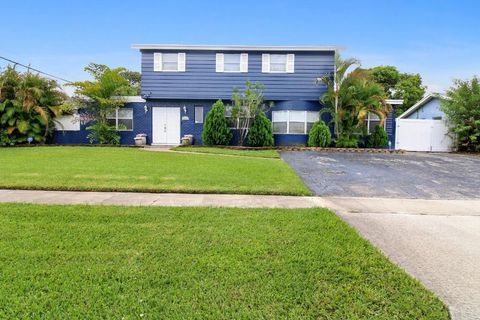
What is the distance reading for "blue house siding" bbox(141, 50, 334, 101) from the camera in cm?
1800

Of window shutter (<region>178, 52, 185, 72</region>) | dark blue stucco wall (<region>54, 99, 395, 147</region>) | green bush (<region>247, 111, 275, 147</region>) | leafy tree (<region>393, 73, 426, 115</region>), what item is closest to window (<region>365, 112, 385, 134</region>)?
dark blue stucco wall (<region>54, 99, 395, 147</region>)

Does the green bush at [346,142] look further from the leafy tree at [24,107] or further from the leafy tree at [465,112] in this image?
the leafy tree at [24,107]

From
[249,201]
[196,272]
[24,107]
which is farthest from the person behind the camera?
[24,107]

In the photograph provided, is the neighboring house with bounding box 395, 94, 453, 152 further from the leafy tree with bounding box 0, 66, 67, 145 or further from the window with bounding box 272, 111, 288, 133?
the leafy tree with bounding box 0, 66, 67, 145

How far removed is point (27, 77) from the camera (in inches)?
661

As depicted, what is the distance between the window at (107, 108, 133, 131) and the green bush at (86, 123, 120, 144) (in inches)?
22.9

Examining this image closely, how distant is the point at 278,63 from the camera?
1812cm

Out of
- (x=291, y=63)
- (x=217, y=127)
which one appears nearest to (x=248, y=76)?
(x=291, y=63)

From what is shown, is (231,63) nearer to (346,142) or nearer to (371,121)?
(346,142)

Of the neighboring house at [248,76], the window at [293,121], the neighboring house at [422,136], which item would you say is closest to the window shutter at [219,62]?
the neighboring house at [248,76]

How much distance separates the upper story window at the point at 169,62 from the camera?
18125 millimetres

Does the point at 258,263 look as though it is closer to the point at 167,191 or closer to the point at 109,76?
the point at 167,191

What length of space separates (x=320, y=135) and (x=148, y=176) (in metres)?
11.4

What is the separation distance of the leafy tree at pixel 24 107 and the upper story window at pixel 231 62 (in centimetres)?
897
